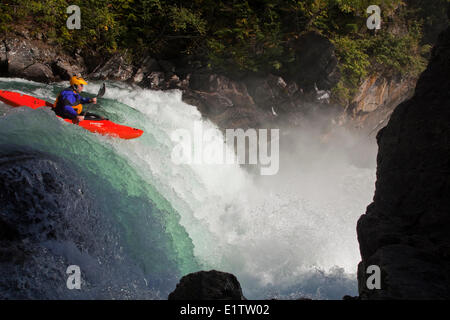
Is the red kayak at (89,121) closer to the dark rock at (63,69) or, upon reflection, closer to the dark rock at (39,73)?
the dark rock at (39,73)

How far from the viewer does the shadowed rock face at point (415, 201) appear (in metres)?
2.94

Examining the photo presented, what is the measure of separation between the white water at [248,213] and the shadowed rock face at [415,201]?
7.31ft

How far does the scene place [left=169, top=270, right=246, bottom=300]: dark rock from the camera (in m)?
2.93

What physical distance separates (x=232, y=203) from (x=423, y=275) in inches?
225

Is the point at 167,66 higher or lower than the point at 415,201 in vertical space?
higher

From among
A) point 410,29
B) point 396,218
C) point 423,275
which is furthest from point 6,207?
point 410,29

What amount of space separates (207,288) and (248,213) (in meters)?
5.28

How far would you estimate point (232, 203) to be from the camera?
8414 millimetres

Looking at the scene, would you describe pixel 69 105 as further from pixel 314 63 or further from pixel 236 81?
pixel 314 63

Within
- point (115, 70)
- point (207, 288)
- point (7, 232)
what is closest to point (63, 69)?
point (115, 70)

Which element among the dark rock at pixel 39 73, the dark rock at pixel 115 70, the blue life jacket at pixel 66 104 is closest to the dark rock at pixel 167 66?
the dark rock at pixel 115 70

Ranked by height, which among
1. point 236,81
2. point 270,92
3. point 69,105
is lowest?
point 69,105

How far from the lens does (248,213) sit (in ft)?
26.9

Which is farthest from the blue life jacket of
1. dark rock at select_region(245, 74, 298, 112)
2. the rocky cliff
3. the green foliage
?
dark rock at select_region(245, 74, 298, 112)
